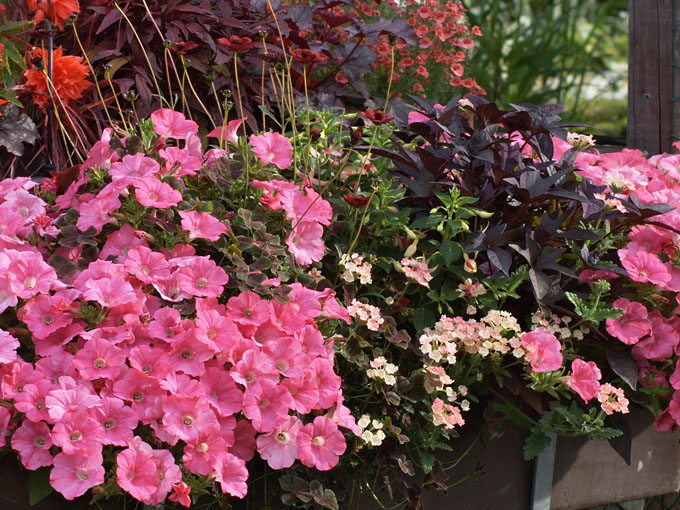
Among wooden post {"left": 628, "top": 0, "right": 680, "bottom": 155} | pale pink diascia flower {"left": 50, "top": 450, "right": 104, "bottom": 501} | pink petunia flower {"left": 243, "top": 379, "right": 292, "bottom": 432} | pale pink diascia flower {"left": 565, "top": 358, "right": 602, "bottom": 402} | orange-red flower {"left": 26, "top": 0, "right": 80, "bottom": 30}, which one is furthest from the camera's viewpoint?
wooden post {"left": 628, "top": 0, "right": 680, "bottom": 155}

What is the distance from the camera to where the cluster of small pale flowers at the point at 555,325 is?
160 centimetres

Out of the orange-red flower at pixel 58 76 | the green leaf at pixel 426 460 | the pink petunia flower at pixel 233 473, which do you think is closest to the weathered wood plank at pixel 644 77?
the green leaf at pixel 426 460

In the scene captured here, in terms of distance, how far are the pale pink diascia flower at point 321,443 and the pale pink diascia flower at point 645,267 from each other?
2.38 feet

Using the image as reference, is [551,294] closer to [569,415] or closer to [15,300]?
[569,415]

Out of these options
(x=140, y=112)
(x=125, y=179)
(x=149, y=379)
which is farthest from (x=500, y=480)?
(x=140, y=112)

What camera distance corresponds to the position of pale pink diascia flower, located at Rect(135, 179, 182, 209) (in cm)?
141

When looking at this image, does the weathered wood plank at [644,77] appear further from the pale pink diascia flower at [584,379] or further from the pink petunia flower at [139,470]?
the pink petunia flower at [139,470]

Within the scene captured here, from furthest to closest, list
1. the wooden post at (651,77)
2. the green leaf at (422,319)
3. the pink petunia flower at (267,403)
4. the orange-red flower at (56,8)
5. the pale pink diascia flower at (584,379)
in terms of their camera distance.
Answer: the wooden post at (651,77), the orange-red flower at (56,8), the green leaf at (422,319), the pale pink diascia flower at (584,379), the pink petunia flower at (267,403)

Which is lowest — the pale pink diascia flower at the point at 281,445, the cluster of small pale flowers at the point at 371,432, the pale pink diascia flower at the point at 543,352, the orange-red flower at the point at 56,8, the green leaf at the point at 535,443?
the green leaf at the point at 535,443

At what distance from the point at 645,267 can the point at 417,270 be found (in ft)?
1.62

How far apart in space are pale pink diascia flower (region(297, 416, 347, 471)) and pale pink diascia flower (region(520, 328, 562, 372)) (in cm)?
41

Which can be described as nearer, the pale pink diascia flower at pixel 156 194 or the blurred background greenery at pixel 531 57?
the pale pink diascia flower at pixel 156 194

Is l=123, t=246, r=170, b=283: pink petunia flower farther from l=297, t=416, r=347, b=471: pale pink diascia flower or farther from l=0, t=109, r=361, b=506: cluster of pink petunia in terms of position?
l=297, t=416, r=347, b=471: pale pink diascia flower

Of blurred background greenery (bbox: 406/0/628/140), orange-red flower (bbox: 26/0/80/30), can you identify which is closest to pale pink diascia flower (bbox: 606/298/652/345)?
orange-red flower (bbox: 26/0/80/30)
